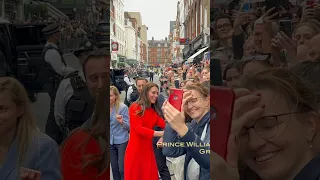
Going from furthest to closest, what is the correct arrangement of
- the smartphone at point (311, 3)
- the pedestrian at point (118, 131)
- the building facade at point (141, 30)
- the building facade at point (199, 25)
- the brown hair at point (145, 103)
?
the building facade at point (141, 30)
the pedestrian at point (118, 131)
the brown hair at point (145, 103)
the building facade at point (199, 25)
the smartphone at point (311, 3)

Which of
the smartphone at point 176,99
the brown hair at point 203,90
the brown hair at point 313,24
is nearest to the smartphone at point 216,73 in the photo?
the brown hair at point 313,24

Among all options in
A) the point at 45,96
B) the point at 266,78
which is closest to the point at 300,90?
the point at 266,78

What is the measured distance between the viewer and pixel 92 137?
1.55m

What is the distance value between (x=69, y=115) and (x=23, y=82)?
0.75 feet

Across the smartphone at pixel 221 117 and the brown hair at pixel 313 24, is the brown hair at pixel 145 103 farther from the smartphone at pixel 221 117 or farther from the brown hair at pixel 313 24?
the brown hair at pixel 313 24

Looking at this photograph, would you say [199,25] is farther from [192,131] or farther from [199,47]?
[192,131]

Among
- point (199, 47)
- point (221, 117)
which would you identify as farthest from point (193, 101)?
point (199, 47)

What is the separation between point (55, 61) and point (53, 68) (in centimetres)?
3

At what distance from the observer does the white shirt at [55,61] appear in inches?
60.3

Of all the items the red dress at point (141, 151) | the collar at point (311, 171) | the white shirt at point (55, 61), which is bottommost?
the red dress at point (141, 151)

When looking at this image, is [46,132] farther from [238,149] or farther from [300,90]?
[300,90]

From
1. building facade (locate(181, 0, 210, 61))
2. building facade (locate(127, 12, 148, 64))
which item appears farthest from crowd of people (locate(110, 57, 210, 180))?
building facade (locate(127, 12, 148, 64))

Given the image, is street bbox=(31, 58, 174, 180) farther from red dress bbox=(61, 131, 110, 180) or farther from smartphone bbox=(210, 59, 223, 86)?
smartphone bbox=(210, 59, 223, 86)

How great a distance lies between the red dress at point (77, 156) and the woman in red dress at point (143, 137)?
8.84ft
